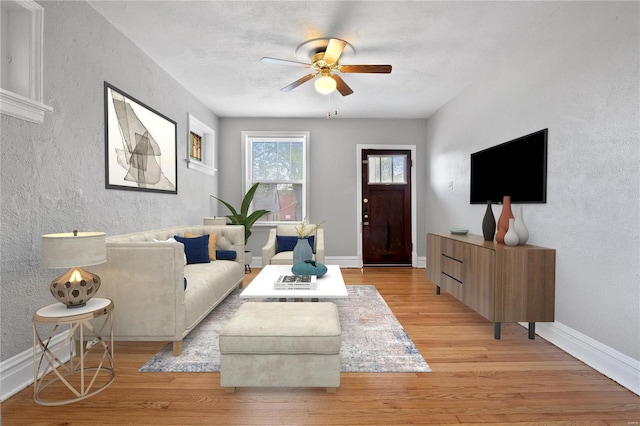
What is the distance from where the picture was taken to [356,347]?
8.05 feet

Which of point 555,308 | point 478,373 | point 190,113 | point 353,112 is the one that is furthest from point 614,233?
point 190,113

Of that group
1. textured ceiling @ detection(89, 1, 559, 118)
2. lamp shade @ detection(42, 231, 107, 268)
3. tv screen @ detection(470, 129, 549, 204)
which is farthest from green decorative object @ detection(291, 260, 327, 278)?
textured ceiling @ detection(89, 1, 559, 118)

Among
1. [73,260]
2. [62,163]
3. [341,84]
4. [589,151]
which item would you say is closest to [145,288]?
[73,260]

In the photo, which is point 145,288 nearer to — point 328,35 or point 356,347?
point 356,347

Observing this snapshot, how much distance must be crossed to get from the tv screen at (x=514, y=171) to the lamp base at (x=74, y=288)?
3293 mm

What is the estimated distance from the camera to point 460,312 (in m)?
3.28

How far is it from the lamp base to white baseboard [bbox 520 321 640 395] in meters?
3.20

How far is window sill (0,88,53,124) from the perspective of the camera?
1.83m

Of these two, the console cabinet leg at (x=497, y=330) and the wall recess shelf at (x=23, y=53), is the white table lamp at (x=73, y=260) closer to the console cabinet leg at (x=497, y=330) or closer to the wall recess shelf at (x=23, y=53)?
the wall recess shelf at (x=23, y=53)

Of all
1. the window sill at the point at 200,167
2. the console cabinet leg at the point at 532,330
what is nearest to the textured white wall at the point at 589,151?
the console cabinet leg at the point at 532,330

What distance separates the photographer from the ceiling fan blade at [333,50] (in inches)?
101

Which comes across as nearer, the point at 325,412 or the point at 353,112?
the point at 325,412

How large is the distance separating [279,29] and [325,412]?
284 centimetres

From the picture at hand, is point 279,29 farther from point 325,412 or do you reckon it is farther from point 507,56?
point 325,412
